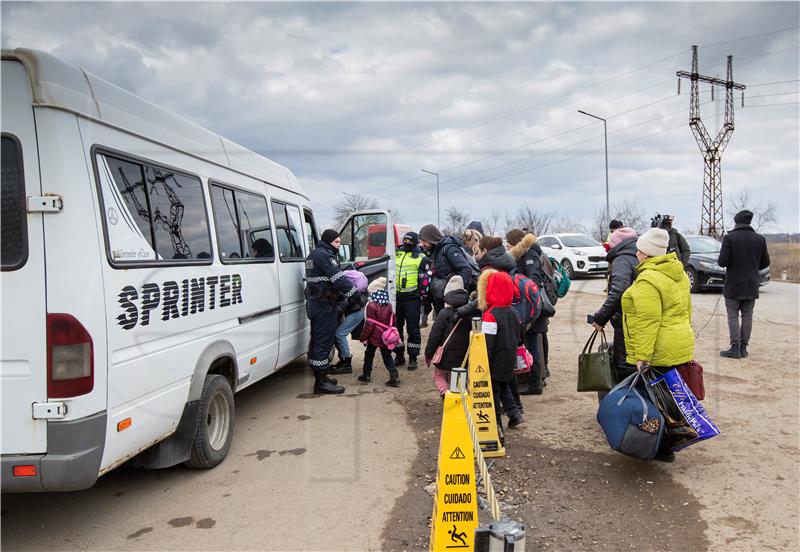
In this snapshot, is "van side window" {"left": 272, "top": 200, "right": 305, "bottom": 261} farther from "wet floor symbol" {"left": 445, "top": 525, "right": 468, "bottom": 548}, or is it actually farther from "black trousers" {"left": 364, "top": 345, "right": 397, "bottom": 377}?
"wet floor symbol" {"left": 445, "top": 525, "right": 468, "bottom": 548}

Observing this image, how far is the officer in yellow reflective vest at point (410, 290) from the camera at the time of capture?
7531 millimetres

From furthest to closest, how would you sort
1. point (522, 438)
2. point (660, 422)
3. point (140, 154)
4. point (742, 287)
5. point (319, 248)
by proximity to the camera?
point (742, 287) → point (319, 248) → point (522, 438) → point (660, 422) → point (140, 154)

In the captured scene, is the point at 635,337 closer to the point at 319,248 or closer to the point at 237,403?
the point at 319,248

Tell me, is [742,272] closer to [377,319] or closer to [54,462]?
[377,319]

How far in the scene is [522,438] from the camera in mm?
4895

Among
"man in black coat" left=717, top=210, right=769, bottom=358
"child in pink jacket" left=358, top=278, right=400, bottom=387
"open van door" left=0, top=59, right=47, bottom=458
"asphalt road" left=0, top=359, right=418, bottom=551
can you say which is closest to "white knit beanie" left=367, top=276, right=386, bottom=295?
"child in pink jacket" left=358, top=278, right=400, bottom=387

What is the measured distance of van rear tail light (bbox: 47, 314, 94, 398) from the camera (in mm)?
2832

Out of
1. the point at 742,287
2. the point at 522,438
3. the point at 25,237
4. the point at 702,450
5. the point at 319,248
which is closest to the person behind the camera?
the point at 25,237

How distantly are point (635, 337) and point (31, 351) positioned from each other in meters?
3.80

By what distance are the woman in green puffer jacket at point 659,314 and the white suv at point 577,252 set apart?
1459 centimetres

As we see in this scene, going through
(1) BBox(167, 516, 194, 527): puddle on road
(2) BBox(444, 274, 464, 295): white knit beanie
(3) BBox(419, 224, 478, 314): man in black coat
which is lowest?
(1) BBox(167, 516, 194, 527): puddle on road

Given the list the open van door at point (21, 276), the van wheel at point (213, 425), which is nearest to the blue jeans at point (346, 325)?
the van wheel at point (213, 425)

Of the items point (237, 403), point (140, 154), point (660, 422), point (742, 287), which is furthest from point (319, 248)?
point (742, 287)

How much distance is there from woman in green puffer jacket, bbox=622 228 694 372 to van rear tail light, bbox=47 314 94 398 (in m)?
3.54
